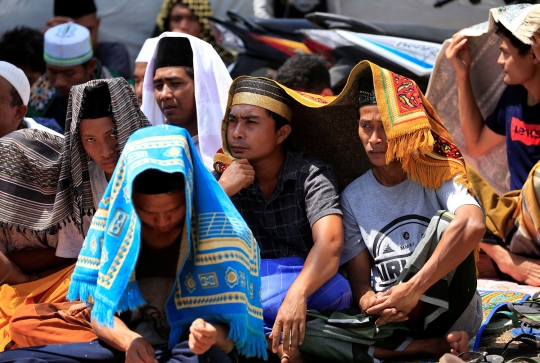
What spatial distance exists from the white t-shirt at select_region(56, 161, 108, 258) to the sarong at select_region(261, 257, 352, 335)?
976mm

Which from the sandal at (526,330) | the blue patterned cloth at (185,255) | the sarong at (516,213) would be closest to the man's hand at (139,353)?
the blue patterned cloth at (185,255)

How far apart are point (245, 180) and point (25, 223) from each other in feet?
3.84

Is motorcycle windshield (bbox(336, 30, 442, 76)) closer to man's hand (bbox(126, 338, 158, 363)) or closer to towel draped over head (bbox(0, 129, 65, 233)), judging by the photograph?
towel draped over head (bbox(0, 129, 65, 233))

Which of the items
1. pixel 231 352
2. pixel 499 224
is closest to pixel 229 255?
pixel 231 352

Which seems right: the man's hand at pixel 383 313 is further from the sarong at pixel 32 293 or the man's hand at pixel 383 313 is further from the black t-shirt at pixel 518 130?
the black t-shirt at pixel 518 130

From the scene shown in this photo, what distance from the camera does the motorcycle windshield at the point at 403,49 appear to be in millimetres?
7383

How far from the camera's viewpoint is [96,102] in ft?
14.0

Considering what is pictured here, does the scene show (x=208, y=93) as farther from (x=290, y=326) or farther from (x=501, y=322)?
(x=501, y=322)

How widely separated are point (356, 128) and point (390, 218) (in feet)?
1.93

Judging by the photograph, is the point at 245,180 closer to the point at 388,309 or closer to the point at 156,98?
the point at 388,309

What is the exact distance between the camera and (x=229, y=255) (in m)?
3.29

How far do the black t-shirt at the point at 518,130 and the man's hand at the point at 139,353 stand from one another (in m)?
3.01

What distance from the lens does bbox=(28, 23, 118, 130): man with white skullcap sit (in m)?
7.61

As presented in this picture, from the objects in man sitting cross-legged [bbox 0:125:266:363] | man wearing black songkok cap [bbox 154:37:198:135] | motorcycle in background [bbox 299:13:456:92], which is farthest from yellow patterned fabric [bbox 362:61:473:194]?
motorcycle in background [bbox 299:13:456:92]
